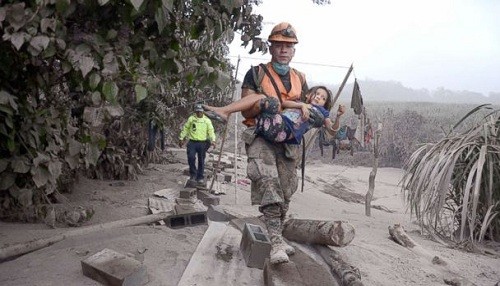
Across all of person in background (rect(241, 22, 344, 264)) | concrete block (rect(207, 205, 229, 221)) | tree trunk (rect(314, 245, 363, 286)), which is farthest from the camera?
concrete block (rect(207, 205, 229, 221))

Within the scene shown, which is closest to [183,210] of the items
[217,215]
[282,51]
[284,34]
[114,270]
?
[217,215]

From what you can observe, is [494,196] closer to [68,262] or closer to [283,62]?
[283,62]

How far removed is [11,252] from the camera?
3.38 meters

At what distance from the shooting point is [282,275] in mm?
2896

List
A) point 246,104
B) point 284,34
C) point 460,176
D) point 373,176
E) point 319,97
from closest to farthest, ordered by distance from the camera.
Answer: point 246,104 → point 284,34 → point 319,97 → point 460,176 → point 373,176

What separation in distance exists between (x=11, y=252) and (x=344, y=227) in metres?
2.55

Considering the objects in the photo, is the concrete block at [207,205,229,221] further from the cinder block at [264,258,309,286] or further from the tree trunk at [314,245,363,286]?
the cinder block at [264,258,309,286]

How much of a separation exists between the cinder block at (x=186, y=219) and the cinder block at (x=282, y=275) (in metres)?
1.61

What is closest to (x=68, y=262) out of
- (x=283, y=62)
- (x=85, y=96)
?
(x=85, y=96)

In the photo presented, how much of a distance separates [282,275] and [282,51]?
169 cm

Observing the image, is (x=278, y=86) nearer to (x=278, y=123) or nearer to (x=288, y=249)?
(x=278, y=123)

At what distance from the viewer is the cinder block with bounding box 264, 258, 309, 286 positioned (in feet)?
9.12

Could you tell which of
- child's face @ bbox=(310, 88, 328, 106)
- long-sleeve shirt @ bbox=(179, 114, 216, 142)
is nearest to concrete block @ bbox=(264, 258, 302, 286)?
child's face @ bbox=(310, 88, 328, 106)

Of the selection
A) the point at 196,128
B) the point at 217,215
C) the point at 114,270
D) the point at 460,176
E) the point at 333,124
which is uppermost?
the point at 333,124
